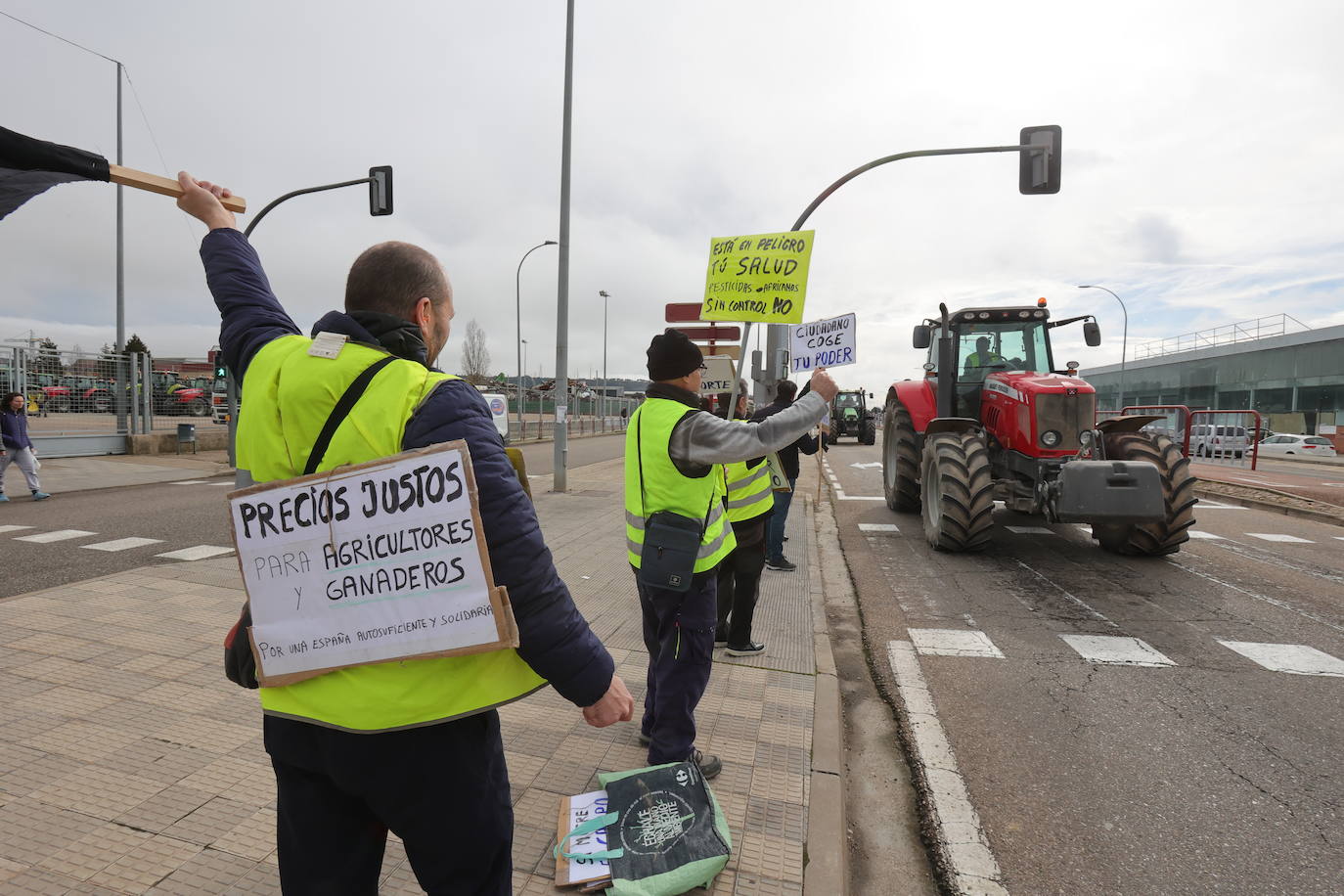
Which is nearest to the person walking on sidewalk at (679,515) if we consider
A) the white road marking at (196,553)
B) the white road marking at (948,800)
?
the white road marking at (948,800)

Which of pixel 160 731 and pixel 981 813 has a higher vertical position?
pixel 160 731

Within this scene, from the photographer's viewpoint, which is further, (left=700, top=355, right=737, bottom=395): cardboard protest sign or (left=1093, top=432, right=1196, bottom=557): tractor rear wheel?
(left=700, top=355, right=737, bottom=395): cardboard protest sign

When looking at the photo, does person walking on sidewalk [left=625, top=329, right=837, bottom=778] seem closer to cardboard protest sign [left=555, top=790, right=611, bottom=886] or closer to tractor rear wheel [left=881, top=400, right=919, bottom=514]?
cardboard protest sign [left=555, top=790, right=611, bottom=886]

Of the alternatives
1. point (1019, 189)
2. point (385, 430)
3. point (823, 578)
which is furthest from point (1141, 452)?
point (385, 430)

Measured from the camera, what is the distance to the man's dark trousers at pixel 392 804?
1488 millimetres

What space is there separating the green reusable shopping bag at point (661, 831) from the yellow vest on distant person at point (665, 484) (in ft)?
2.70

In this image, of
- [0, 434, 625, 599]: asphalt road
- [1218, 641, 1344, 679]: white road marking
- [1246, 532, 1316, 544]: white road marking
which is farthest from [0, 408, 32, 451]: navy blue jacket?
[1246, 532, 1316, 544]: white road marking

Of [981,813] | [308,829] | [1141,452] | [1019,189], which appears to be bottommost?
[981,813]

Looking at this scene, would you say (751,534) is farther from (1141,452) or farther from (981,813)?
(1141,452)

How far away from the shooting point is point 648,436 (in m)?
3.01

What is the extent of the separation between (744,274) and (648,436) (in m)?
2.93

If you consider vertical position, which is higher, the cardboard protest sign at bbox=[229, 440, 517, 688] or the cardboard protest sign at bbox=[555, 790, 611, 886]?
the cardboard protest sign at bbox=[229, 440, 517, 688]

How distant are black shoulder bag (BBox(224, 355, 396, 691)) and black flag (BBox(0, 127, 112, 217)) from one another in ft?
3.11

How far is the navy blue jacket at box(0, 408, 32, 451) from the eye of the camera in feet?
35.4
